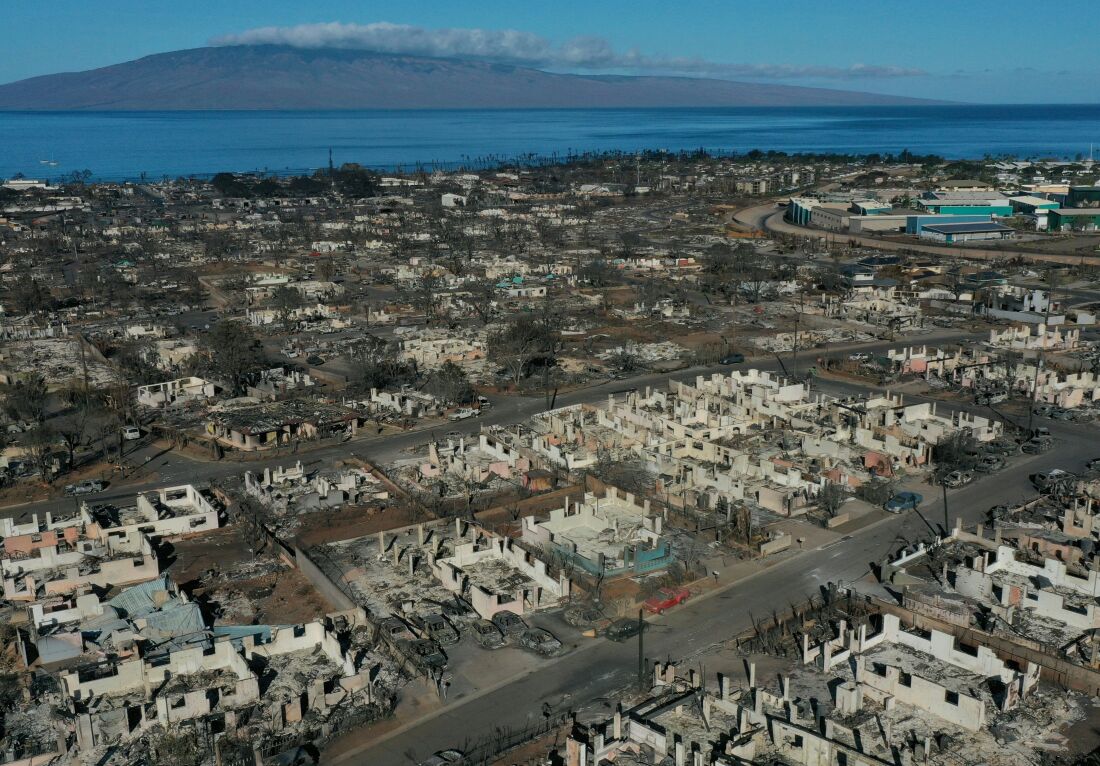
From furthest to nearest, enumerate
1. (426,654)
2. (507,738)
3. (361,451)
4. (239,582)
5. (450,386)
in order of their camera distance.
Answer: (450,386)
(361,451)
(239,582)
(426,654)
(507,738)

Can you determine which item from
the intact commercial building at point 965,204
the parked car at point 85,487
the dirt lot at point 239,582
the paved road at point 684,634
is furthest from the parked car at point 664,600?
the intact commercial building at point 965,204

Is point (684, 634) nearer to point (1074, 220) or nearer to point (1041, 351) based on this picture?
point (1041, 351)

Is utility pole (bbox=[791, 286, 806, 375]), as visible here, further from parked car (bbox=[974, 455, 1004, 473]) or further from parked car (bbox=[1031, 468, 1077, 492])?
parked car (bbox=[1031, 468, 1077, 492])

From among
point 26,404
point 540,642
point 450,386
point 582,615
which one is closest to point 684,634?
point 582,615

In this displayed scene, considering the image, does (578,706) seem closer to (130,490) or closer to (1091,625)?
(1091,625)

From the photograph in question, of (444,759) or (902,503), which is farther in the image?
(902,503)

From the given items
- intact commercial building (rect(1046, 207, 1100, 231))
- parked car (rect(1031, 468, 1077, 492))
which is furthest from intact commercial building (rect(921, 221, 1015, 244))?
parked car (rect(1031, 468, 1077, 492))
